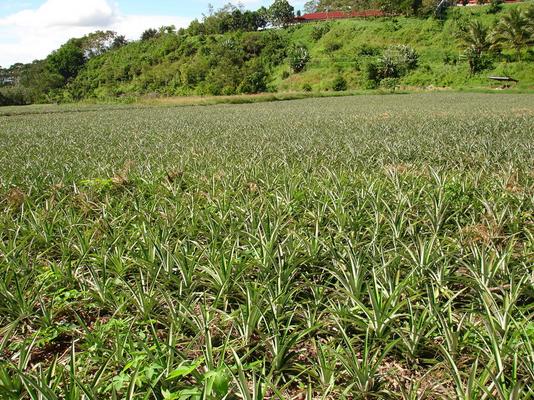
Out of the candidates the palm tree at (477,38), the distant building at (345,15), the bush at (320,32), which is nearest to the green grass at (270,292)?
the palm tree at (477,38)

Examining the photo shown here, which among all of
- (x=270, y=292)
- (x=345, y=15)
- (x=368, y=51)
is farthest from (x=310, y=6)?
(x=270, y=292)

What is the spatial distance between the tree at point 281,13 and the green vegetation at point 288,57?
26 cm

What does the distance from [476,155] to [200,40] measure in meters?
95.0

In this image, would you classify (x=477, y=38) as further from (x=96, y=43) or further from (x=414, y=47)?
(x=96, y=43)

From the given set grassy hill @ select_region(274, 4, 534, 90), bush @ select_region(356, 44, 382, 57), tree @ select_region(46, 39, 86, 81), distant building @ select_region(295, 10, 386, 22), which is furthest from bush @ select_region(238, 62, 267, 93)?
tree @ select_region(46, 39, 86, 81)

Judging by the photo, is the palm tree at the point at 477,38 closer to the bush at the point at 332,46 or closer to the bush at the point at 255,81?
the bush at the point at 332,46

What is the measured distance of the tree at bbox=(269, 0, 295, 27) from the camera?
102 m

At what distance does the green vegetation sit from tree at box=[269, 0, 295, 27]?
0.85ft

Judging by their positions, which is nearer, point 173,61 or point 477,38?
point 477,38

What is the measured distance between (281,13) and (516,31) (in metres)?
62.9

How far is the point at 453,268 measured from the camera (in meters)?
3.00

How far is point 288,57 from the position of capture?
245 ft

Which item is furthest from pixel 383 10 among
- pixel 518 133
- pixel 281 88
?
pixel 518 133

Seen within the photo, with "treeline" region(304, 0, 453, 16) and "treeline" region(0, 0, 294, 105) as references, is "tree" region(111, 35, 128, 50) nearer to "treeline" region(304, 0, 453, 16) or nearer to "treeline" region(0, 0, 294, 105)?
"treeline" region(0, 0, 294, 105)
